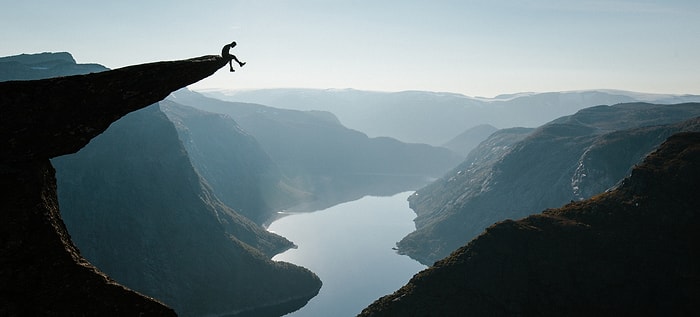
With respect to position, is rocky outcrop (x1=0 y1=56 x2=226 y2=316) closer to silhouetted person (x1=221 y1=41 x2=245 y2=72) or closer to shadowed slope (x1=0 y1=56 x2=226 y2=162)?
shadowed slope (x1=0 y1=56 x2=226 y2=162)

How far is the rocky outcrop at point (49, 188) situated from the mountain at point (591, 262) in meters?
63.0

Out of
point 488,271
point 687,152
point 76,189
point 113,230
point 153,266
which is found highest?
point 687,152

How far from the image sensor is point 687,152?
86.1 m

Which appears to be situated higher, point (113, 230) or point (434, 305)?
point (434, 305)

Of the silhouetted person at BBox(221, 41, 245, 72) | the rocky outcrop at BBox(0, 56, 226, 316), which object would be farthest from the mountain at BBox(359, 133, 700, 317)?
the rocky outcrop at BBox(0, 56, 226, 316)

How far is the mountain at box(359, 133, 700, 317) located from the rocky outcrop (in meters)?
63.0

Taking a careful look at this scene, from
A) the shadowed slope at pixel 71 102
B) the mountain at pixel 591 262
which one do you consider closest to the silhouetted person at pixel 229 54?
the shadowed slope at pixel 71 102

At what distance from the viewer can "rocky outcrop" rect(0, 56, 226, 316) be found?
13.3 metres

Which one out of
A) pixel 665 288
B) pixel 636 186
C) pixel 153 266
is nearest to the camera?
pixel 665 288

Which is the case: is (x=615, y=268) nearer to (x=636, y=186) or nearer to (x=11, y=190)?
(x=636, y=186)

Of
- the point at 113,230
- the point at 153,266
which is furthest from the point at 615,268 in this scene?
the point at 113,230

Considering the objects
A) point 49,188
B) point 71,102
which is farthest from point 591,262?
point 71,102

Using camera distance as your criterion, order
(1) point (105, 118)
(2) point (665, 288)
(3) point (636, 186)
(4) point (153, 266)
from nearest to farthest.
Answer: (1) point (105, 118) < (2) point (665, 288) < (3) point (636, 186) < (4) point (153, 266)

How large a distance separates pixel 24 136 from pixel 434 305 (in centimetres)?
6647
